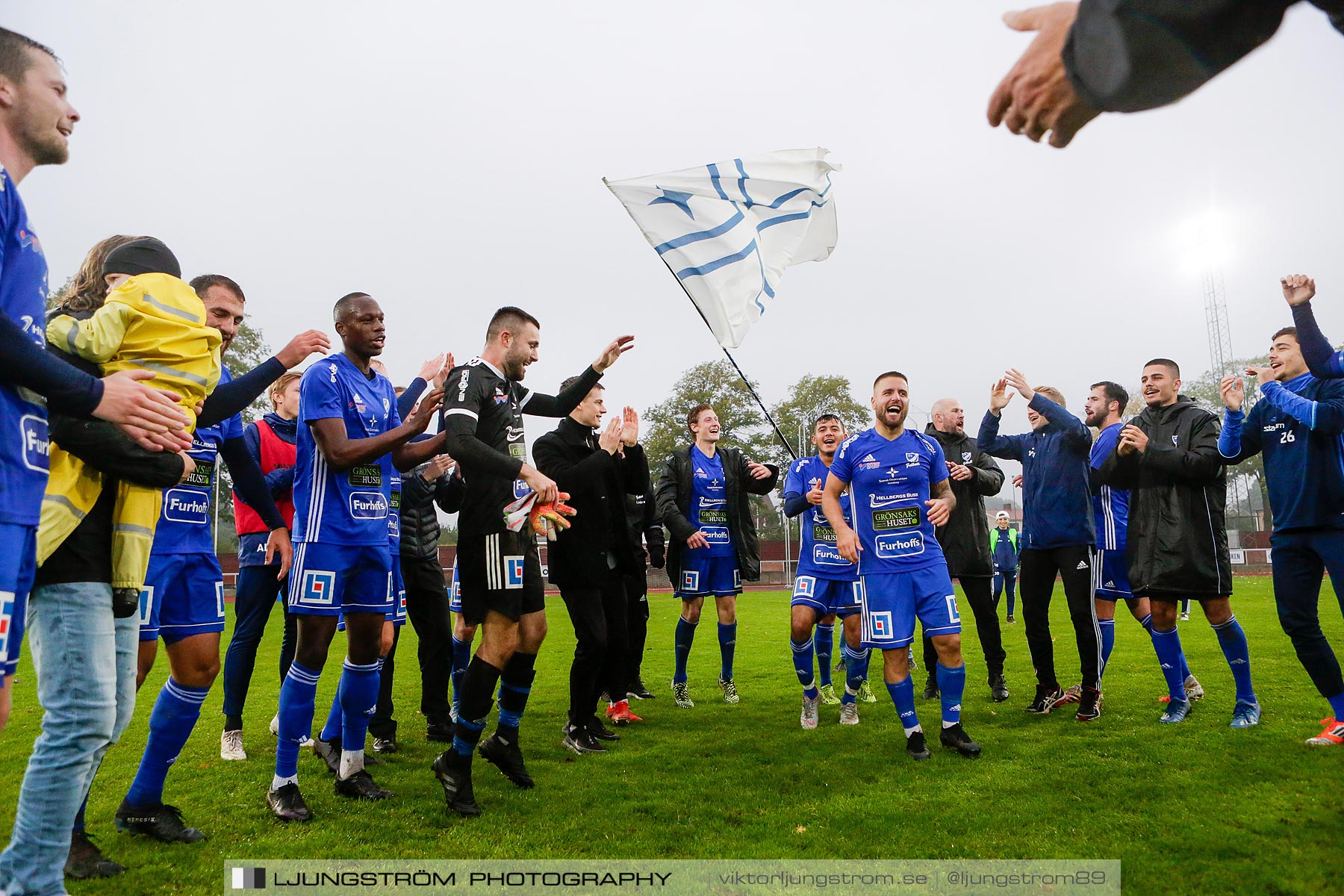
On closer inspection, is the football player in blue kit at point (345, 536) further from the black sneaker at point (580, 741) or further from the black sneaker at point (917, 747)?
the black sneaker at point (917, 747)

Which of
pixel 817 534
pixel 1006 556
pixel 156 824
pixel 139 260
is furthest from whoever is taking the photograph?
pixel 1006 556

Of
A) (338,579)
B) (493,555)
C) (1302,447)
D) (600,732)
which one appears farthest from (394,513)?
(1302,447)

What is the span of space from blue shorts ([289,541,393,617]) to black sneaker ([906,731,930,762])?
139 inches

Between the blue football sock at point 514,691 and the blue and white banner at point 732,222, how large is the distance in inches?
124

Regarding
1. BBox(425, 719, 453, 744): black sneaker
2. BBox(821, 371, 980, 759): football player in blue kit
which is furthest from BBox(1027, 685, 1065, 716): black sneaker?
BBox(425, 719, 453, 744): black sneaker

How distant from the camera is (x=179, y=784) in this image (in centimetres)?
506

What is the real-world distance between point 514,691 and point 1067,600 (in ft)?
15.9

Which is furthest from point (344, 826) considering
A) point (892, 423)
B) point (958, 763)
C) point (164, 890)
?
point (892, 423)

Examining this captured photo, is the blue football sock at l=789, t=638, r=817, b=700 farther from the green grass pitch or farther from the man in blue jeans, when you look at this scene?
the man in blue jeans

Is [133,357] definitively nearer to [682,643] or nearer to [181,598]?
[181,598]

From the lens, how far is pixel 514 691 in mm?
5137

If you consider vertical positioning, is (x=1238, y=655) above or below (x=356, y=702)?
below

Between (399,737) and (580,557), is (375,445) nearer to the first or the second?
(580,557)

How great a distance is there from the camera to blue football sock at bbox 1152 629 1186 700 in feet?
21.3
